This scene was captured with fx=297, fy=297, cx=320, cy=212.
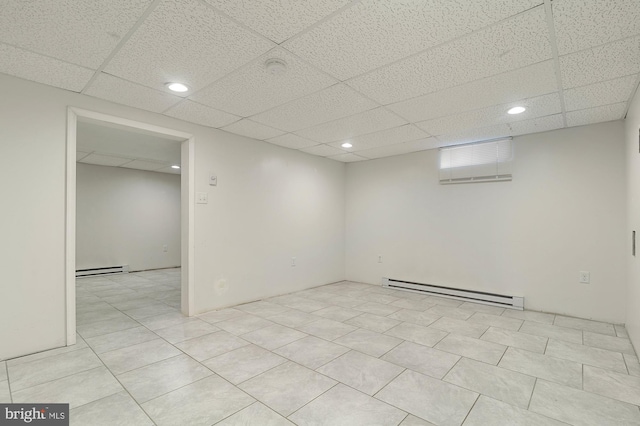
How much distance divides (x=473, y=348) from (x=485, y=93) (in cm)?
235

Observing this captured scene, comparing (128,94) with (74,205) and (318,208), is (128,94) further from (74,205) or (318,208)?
(318,208)

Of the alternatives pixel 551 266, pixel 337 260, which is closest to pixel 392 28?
pixel 551 266

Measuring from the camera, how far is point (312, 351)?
8.73 ft

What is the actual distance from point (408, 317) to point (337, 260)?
2.38 metres

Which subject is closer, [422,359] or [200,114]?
[422,359]

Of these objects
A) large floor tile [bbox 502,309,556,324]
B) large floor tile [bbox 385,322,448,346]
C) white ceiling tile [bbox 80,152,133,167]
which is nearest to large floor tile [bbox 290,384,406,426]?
large floor tile [bbox 385,322,448,346]

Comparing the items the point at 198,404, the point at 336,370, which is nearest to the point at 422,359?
the point at 336,370

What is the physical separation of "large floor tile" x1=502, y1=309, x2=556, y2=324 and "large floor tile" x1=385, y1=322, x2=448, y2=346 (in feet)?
4.07

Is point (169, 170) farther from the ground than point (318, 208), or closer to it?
farther from the ground

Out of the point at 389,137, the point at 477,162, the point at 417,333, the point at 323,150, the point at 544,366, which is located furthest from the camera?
the point at 323,150

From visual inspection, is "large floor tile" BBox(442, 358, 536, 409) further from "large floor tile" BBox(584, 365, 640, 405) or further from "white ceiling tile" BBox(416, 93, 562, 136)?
"white ceiling tile" BBox(416, 93, 562, 136)

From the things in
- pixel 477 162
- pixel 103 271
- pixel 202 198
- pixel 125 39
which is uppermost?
pixel 125 39

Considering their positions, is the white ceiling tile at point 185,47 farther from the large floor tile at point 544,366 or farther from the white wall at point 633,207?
the white wall at point 633,207

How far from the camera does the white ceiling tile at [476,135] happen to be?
3.79m
